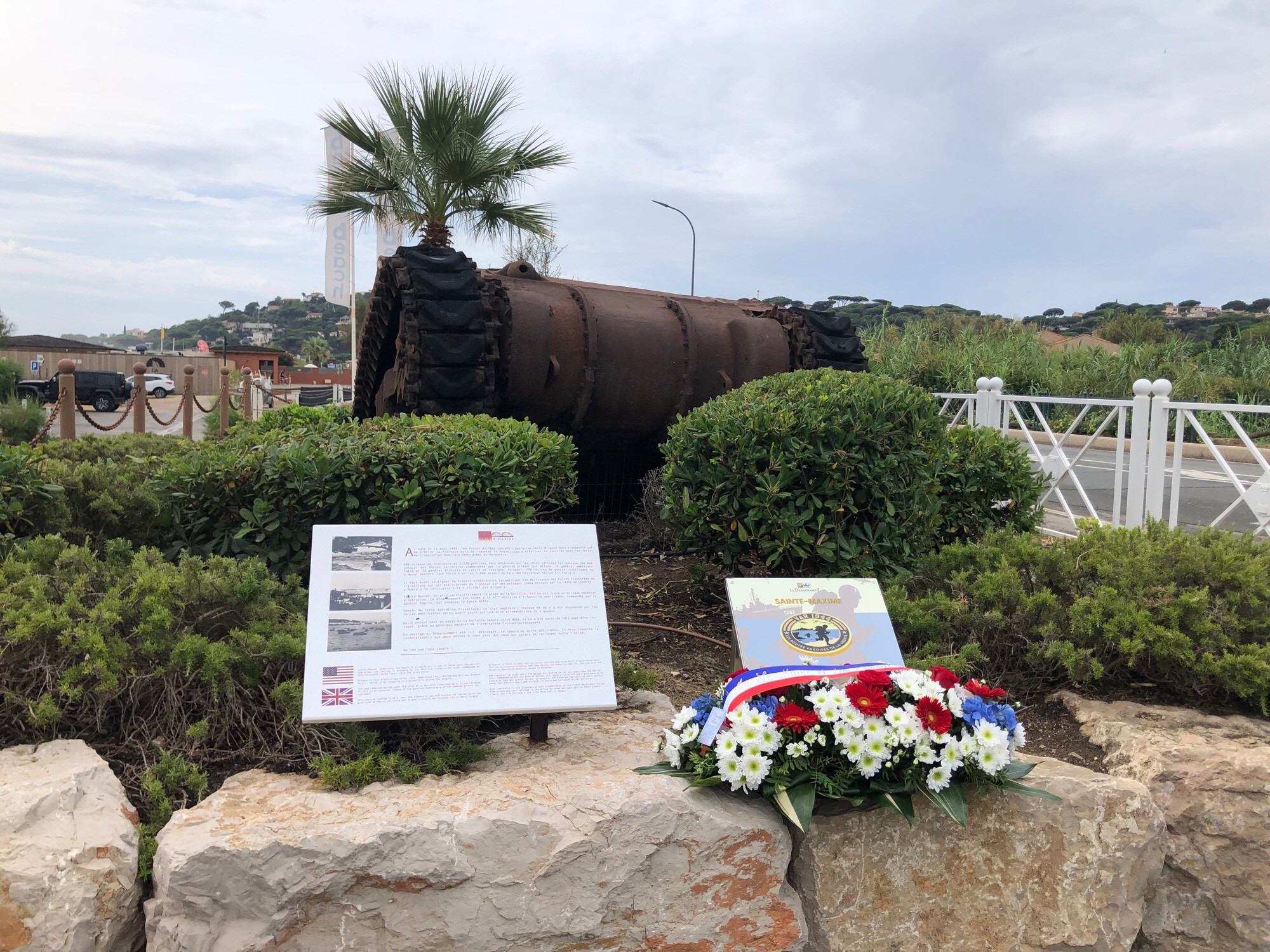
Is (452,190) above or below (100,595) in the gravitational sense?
above

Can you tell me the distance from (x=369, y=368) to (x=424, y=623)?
542 cm

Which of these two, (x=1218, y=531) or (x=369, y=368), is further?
(x=369, y=368)

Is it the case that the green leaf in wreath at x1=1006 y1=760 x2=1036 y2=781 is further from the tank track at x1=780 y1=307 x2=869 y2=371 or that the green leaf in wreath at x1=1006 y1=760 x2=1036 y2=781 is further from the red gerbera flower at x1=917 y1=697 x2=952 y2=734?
the tank track at x1=780 y1=307 x2=869 y2=371

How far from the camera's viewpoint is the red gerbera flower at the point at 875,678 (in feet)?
8.91

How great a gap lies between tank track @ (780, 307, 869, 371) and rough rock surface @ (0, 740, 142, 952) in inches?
239

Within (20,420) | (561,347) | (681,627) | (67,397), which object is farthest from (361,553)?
(20,420)

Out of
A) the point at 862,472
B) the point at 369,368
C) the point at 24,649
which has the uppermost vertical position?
the point at 369,368

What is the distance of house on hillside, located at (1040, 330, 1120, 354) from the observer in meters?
24.5

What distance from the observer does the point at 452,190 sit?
1664 cm

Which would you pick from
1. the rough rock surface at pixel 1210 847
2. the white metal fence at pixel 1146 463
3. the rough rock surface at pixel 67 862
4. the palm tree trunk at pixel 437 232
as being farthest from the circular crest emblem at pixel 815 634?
the palm tree trunk at pixel 437 232

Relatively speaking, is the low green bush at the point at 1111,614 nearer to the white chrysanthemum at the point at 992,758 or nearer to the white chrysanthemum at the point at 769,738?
the white chrysanthemum at the point at 992,758

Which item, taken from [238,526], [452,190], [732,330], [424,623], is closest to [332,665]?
[424,623]

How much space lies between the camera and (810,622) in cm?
327

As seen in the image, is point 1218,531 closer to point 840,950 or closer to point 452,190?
point 840,950
